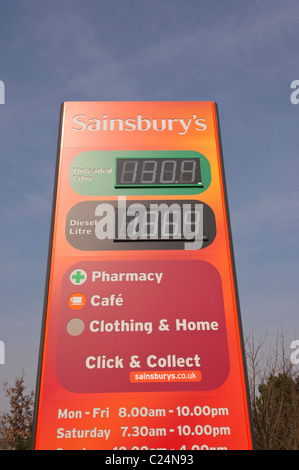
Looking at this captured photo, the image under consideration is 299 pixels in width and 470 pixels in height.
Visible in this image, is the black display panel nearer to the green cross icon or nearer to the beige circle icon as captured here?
the green cross icon

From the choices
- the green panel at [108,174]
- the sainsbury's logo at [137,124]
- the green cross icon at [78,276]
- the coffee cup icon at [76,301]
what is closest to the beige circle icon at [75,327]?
the coffee cup icon at [76,301]

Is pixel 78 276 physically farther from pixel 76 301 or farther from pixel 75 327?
pixel 75 327

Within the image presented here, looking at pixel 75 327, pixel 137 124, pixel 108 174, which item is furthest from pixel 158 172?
pixel 75 327

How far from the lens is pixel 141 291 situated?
5.02 m

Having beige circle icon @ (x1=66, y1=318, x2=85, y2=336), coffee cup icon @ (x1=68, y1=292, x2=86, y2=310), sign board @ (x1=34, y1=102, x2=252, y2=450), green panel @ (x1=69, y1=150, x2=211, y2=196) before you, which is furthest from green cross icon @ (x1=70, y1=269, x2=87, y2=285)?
green panel @ (x1=69, y1=150, x2=211, y2=196)

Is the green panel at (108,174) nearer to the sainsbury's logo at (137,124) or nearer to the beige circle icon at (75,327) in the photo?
the sainsbury's logo at (137,124)

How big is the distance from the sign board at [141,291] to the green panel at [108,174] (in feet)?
0.05

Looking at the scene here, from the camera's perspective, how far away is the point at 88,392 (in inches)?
177

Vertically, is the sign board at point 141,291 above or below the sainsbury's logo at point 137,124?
below

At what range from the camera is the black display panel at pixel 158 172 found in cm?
569

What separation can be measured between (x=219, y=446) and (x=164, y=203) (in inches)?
112

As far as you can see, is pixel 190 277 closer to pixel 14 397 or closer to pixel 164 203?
pixel 164 203

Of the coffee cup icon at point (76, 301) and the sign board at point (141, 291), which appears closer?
the sign board at point (141, 291)
